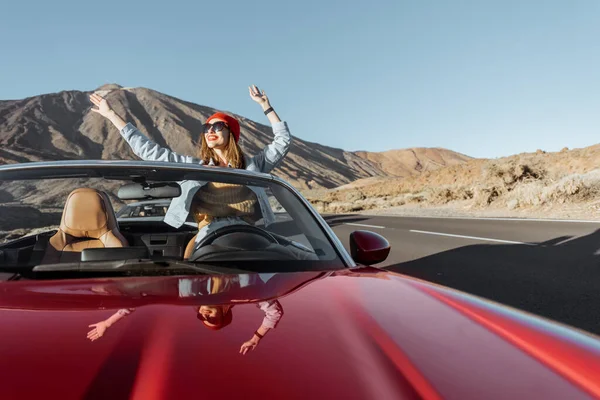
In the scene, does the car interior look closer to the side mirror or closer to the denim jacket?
the side mirror

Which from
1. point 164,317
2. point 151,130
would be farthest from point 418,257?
point 151,130

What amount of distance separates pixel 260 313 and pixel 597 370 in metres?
0.88

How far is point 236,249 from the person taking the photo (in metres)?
2.21

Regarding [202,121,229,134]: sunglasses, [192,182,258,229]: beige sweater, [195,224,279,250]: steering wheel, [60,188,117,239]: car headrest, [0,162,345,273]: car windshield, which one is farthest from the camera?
[202,121,229,134]: sunglasses

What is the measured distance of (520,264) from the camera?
7.35 meters

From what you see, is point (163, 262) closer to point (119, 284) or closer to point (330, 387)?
point (119, 284)

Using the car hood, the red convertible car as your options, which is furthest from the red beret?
the car hood

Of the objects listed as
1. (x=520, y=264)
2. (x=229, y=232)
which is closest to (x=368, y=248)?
(x=229, y=232)

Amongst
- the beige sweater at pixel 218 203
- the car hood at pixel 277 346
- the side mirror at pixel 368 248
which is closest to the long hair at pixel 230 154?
the beige sweater at pixel 218 203

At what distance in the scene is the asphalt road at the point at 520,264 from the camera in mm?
5125

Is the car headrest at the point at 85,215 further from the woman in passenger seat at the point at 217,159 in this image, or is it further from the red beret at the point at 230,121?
the red beret at the point at 230,121

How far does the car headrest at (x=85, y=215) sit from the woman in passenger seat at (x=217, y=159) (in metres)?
0.47

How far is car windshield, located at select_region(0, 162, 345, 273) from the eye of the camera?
2127mm

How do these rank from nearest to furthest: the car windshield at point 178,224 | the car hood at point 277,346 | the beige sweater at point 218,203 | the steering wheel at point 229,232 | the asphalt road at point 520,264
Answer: the car hood at point 277,346, the car windshield at point 178,224, the steering wheel at point 229,232, the beige sweater at point 218,203, the asphalt road at point 520,264
